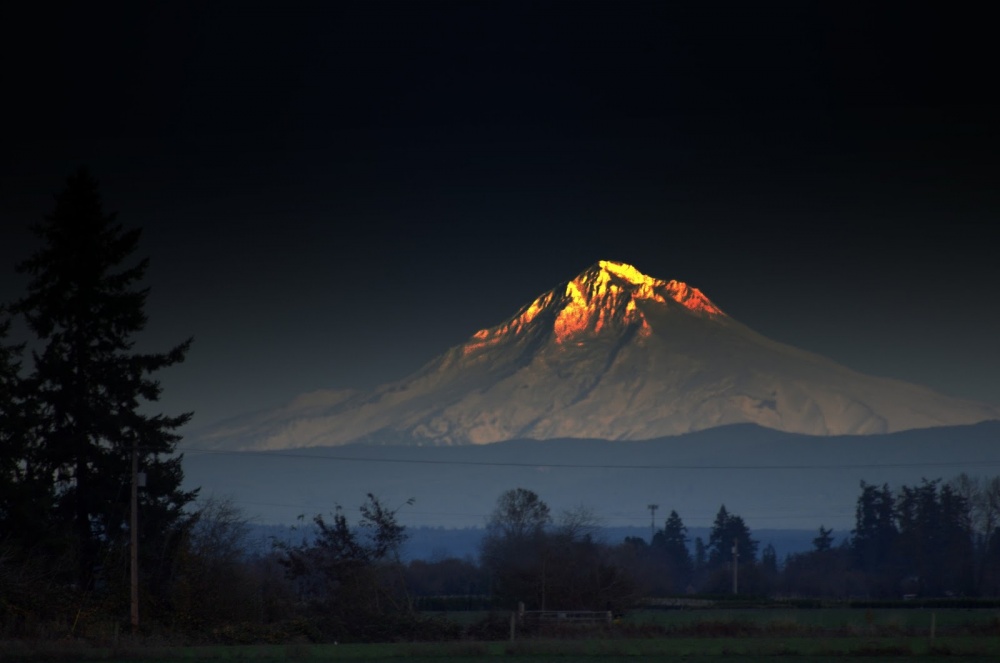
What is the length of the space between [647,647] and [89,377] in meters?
21.7

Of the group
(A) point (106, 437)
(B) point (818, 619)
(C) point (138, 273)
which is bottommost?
(B) point (818, 619)

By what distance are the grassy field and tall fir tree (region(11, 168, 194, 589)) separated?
6.08m

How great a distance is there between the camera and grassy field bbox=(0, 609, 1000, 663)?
162ft

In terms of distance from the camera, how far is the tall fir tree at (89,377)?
5578 cm

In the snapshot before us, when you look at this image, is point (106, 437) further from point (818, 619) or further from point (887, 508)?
point (887, 508)

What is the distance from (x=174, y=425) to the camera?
5766cm

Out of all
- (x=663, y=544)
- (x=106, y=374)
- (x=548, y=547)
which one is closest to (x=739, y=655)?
(x=106, y=374)

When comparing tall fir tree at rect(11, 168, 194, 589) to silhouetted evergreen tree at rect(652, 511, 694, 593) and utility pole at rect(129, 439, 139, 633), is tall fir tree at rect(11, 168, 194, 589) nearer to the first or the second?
utility pole at rect(129, 439, 139, 633)

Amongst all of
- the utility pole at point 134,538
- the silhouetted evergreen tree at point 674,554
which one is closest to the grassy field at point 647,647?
the utility pole at point 134,538

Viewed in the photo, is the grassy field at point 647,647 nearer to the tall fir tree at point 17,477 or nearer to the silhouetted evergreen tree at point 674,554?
the tall fir tree at point 17,477

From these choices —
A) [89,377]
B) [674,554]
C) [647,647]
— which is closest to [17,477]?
[89,377]

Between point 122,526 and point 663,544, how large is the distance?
113378 millimetres

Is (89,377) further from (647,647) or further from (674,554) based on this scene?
(674,554)

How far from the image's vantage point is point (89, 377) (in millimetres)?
56281
